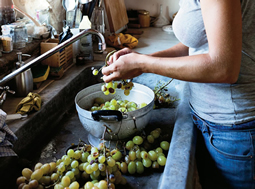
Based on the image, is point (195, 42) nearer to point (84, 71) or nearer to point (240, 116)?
point (240, 116)

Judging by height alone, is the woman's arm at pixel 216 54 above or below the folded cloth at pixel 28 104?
above

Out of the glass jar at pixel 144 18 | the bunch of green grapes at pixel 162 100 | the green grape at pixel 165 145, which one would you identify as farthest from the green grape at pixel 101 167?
the glass jar at pixel 144 18

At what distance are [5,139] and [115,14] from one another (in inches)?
88.8

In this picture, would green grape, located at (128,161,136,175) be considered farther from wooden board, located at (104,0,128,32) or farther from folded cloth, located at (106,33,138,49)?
wooden board, located at (104,0,128,32)

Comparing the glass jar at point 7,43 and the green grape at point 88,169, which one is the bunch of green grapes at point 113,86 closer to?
the green grape at point 88,169

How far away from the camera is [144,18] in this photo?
373 cm

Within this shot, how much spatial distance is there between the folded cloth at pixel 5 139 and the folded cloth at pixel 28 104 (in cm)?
19

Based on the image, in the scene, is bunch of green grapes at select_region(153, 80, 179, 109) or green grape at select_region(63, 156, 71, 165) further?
bunch of green grapes at select_region(153, 80, 179, 109)

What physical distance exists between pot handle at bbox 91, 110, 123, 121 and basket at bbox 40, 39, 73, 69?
792mm

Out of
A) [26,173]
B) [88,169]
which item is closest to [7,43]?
[26,173]

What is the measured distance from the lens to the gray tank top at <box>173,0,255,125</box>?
860 millimetres

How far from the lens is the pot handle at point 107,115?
1089mm

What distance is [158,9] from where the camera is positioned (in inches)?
158

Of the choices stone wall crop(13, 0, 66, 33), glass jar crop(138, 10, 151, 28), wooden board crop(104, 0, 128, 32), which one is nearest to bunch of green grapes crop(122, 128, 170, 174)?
stone wall crop(13, 0, 66, 33)
